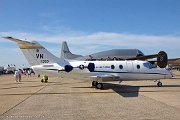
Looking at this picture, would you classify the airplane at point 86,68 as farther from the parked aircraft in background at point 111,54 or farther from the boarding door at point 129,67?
the parked aircraft in background at point 111,54

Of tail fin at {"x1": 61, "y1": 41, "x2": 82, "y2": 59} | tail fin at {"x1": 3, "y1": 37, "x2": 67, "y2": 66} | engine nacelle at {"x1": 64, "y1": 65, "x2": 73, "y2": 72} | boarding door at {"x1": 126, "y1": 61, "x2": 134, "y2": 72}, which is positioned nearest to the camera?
tail fin at {"x1": 3, "y1": 37, "x2": 67, "y2": 66}

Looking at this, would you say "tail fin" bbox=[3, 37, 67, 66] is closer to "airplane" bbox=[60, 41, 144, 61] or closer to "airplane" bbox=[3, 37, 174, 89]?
"airplane" bbox=[3, 37, 174, 89]

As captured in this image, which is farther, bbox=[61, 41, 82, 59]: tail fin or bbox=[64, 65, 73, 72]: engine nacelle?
bbox=[61, 41, 82, 59]: tail fin

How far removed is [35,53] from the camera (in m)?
19.8

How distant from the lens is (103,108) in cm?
1076

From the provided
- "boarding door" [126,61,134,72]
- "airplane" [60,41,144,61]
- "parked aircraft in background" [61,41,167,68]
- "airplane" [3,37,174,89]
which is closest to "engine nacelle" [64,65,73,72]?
"airplane" [3,37,174,89]

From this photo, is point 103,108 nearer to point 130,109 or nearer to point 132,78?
point 130,109

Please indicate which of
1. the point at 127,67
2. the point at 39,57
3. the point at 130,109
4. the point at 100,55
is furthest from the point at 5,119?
the point at 100,55

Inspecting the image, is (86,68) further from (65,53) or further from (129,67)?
(65,53)

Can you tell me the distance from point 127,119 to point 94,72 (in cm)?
1210

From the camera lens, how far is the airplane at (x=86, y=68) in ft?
64.5

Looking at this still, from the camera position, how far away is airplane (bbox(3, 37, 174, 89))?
19672 millimetres

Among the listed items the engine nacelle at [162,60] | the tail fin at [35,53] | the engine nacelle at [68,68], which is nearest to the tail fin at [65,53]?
the engine nacelle at [162,60]

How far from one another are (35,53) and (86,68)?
464cm
